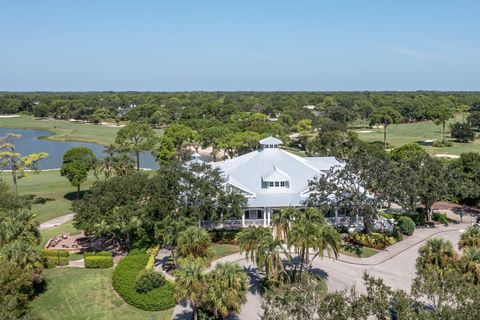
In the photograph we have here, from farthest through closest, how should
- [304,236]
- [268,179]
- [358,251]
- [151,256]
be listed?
1. [268,179]
2. [358,251]
3. [151,256]
4. [304,236]

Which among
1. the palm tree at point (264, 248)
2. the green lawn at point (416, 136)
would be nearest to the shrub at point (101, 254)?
the palm tree at point (264, 248)

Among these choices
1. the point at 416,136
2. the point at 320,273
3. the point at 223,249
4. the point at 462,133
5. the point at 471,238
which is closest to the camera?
the point at 471,238

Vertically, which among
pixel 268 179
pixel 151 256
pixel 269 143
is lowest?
pixel 151 256

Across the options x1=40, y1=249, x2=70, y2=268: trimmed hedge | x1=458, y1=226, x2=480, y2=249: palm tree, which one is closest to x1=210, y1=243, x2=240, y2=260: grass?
x1=40, y1=249, x2=70, y2=268: trimmed hedge

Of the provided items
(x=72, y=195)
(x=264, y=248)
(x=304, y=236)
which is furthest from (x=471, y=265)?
(x=72, y=195)

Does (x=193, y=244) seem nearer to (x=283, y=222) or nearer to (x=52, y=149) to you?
(x=283, y=222)

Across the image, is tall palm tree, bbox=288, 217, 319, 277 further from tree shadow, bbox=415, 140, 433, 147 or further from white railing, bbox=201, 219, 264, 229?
tree shadow, bbox=415, 140, 433, 147

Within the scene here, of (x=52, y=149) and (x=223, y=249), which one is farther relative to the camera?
(x=52, y=149)
